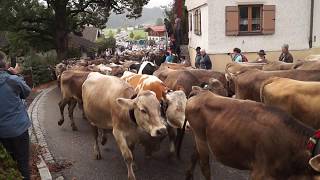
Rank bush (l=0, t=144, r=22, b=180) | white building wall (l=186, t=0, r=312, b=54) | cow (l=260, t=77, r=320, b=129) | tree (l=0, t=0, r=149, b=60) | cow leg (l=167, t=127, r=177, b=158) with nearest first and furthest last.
→ 1. bush (l=0, t=144, r=22, b=180)
2. cow (l=260, t=77, r=320, b=129)
3. cow leg (l=167, t=127, r=177, b=158)
4. white building wall (l=186, t=0, r=312, b=54)
5. tree (l=0, t=0, r=149, b=60)

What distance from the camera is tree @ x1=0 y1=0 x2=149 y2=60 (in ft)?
104

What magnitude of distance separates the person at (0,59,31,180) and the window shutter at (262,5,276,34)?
558 inches

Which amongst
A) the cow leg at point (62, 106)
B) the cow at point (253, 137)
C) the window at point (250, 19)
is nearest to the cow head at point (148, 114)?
the cow at point (253, 137)

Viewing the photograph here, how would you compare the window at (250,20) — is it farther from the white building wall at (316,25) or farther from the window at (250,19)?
the white building wall at (316,25)

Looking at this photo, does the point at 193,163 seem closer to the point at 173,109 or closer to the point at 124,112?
the point at 173,109

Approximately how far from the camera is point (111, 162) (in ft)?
25.9

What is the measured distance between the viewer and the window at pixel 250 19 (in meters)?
18.1

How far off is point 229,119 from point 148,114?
1318 millimetres

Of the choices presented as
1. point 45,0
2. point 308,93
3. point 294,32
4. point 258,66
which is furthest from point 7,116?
point 45,0

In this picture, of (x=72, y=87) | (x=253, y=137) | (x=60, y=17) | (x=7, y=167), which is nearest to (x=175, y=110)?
(x=253, y=137)

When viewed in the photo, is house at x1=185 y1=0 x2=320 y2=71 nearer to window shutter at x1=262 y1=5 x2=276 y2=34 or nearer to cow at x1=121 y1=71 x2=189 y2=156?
window shutter at x1=262 y1=5 x2=276 y2=34

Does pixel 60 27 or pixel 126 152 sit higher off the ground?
pixel 60 27

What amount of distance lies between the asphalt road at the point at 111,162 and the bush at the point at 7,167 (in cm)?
185

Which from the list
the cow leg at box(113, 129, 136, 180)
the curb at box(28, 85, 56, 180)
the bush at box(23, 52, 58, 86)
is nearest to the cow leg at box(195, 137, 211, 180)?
the cow leg at box(113, 129, 136, 180)
